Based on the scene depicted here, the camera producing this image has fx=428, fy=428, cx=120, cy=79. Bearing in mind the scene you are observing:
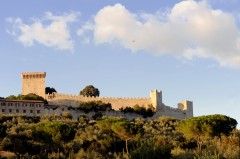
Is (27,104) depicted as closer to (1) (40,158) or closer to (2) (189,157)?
(1) (40,158)

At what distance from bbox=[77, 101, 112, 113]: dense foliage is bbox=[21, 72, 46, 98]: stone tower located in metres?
→ 16.0

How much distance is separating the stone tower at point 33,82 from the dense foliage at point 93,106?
1599cm

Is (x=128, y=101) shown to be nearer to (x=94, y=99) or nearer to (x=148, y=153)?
(x=94, y=99)

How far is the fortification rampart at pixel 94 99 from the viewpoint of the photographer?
9056 centimetres

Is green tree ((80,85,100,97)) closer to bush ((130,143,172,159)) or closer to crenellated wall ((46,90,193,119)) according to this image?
crenellated wall ((46,90,193,119))

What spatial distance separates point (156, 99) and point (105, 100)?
37.9 feet

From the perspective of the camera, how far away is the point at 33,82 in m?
99.0

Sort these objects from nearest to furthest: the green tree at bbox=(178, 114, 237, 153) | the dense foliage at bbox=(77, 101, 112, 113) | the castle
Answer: the green tree at bbox=(178, 114, 237, 153)
the dense foliage at bbox=(77, 101, 112, 113)
the castle

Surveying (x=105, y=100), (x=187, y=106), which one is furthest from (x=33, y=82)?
(x=187, y=106)

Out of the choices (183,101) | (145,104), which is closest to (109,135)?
(145,104)

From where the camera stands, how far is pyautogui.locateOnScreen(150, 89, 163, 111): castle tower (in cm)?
9462

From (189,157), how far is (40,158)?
10.3 metres

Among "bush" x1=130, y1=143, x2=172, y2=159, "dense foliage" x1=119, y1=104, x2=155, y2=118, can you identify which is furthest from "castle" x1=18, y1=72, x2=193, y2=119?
"bush" x1=130, y1=143, x2=172, y2=159

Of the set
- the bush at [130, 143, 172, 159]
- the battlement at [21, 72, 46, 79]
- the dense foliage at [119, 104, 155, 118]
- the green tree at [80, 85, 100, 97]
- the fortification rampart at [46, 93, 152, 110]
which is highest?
the battlement at [21, 72, 46, 79]
